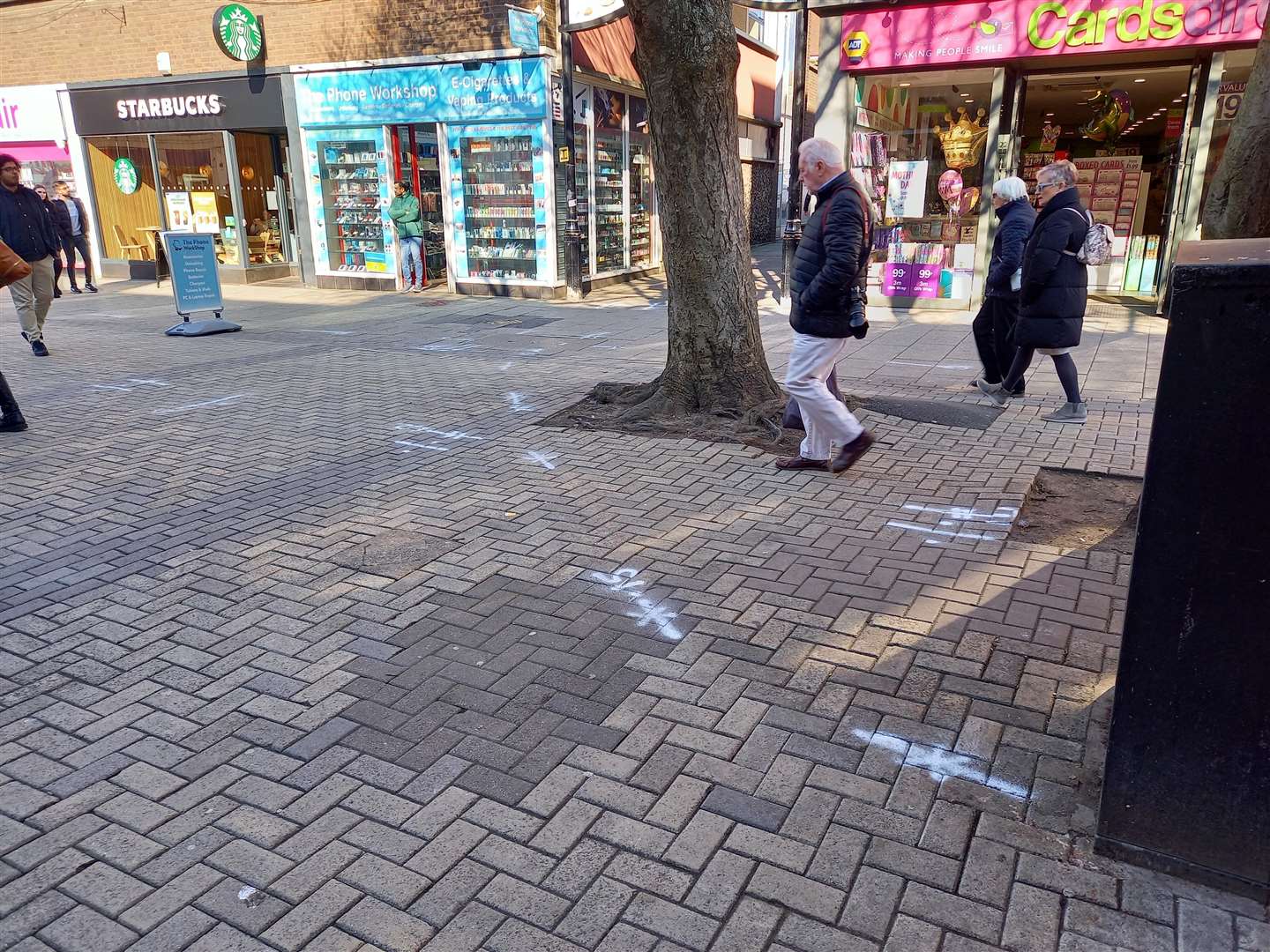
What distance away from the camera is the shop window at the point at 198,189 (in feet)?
59.3

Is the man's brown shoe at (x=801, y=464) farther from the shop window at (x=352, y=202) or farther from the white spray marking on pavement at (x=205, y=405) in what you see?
the shop window at (x=352, y=202)

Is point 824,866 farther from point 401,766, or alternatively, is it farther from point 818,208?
point 818,208

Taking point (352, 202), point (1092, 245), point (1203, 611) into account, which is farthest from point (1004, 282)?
point (352, 202)

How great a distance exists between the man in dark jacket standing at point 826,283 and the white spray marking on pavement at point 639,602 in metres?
1.86

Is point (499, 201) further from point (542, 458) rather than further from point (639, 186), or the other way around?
point (542, 458)

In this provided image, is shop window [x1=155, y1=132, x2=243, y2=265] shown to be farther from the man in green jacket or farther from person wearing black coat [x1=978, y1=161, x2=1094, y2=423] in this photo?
person wearing black coat [x1=978, y1=161, x2=1094, y2=423]

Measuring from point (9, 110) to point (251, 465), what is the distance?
61.0ft

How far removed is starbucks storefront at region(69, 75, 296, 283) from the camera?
56.3 feet

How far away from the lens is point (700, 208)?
21.9 ft

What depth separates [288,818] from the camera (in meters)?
2.69

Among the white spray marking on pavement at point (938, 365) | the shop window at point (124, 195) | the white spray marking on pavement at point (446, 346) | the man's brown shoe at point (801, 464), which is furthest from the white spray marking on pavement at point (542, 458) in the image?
the shop window at point (124, 195)

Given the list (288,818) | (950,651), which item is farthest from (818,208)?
(288,818)

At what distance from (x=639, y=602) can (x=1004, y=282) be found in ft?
16.4

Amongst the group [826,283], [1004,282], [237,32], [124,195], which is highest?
[237,32]
